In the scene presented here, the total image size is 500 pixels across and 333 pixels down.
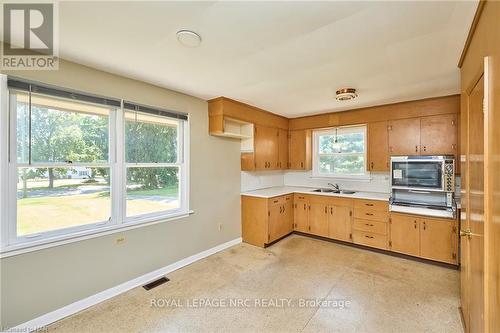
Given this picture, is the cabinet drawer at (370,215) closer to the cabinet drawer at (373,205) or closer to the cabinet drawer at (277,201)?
the cabinet drawer at (373,205)

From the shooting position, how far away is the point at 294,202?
4516 millimetres

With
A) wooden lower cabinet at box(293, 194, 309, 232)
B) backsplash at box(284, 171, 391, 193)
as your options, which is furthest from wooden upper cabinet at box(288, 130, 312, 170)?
wooden lower cabinet at box(293, 194, 309, 232)

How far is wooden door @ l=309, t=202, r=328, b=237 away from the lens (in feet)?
13.5

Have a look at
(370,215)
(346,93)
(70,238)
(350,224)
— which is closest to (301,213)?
(350,224)

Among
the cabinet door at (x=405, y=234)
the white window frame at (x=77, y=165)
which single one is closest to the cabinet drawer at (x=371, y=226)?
the cabinet door at (x=405, y=234)

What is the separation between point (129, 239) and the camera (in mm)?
2627

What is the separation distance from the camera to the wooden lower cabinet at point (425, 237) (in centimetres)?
302

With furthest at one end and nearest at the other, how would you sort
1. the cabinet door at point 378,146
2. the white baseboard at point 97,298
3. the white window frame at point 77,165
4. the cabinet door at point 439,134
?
the cabinet door at point 378,146
the cabinet door at point 439,134
the white baseboard at point 97,298
the white window frame at point 77,165

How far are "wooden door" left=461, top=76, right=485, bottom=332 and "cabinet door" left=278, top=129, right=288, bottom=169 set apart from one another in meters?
3.14

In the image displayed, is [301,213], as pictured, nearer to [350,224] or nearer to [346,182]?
[350,224]

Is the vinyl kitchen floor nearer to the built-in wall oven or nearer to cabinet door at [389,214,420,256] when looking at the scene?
cabinet door at [389,214,420,256]

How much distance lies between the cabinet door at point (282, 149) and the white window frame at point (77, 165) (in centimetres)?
216

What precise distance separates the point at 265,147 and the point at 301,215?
1494 millimetres

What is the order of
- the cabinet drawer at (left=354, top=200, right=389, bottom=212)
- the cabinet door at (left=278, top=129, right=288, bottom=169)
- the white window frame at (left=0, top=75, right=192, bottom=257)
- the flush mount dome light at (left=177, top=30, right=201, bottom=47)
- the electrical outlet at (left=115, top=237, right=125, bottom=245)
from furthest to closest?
the cabinet door at (left=278, top=129, right=288, bottom=169) < the cabinet drawer at (left=354, top=200, right=389, bottom=212) < the electrical outlet at (left=115, top=237, right=125, bottom=245) < the white window frame at (left=0, top=75, right=192, bottom=257) < the flush mount dome light at (left=177, top=30, right=201, bottom=47)
